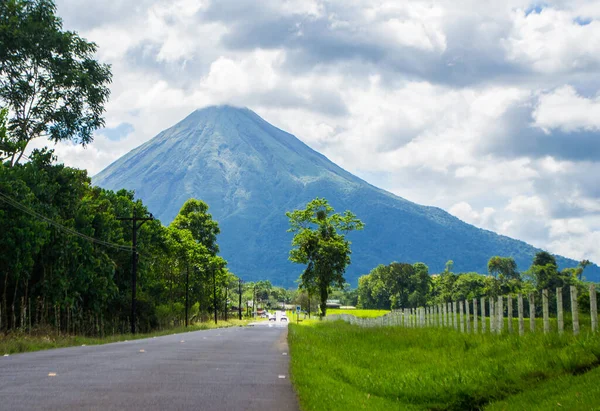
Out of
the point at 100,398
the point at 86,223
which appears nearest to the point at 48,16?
the point at 86,223

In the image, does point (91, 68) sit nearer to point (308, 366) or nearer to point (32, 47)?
point (32, 47)

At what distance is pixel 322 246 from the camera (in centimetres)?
8019

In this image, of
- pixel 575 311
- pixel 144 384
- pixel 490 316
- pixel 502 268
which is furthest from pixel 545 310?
pixel 502 268

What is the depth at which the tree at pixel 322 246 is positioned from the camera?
8044 centimetres

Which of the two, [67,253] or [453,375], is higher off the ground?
[67,253]

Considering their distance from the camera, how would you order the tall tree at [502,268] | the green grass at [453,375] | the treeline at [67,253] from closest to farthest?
the green grass at [453,375], the treeline at [67,253], the tall tree at [502,268]

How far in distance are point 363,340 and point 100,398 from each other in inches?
597

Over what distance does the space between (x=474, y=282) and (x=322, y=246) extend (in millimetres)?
69281

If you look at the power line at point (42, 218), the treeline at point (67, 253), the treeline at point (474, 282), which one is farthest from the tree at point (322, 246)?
→ the power line at point (42, 218)

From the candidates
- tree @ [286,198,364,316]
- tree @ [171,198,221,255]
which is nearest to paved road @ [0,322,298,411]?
tree @ [286,198,364,316]

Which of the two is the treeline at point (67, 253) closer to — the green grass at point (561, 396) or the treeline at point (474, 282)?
the green grass at point (561, 396)

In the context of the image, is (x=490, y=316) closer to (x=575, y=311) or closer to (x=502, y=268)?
(x=575, y=311)

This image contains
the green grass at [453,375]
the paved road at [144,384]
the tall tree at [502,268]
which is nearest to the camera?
the paved road at [144,384]

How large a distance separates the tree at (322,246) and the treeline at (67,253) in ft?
57.5
